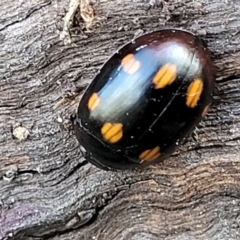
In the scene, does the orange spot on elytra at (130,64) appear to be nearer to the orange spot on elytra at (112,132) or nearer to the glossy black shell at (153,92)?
the glossy black shell at (153,92)

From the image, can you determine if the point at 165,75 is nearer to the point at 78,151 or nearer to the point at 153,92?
the point at 153,92

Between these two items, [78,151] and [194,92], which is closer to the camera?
[194,92]

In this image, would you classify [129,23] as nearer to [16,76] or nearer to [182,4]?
[182,4]

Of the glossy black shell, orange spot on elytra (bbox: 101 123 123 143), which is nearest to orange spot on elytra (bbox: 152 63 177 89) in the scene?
the glossy black shell

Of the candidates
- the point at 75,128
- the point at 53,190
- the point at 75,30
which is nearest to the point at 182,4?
the point at 75,30

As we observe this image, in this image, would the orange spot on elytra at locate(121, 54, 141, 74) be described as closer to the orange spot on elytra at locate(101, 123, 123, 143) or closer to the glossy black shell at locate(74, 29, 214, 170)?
the glossy black shell at locate(74, 29, 214, 170)

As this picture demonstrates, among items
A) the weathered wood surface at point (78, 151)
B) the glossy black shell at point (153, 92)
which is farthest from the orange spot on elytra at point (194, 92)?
the weathered wood surface at point (78, 151)

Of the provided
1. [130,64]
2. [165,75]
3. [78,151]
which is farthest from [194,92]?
[78,151]
